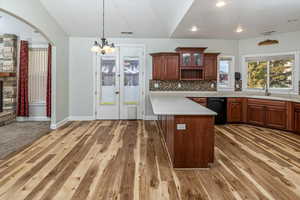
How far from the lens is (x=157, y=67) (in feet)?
21.1

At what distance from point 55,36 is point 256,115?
19.7 ft

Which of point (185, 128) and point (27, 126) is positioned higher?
point (185, 128)

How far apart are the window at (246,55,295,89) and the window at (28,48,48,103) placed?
6.59 meters

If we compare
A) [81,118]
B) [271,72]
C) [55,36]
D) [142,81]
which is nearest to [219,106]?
[271,72]

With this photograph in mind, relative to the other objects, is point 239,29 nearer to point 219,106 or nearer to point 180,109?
point 219,106

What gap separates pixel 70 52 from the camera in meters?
6.66

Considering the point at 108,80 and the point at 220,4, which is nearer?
the point at 220,4

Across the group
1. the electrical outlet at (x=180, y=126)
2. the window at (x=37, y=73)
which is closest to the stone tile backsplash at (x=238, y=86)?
the electrical outlet at (x=180, y=126)

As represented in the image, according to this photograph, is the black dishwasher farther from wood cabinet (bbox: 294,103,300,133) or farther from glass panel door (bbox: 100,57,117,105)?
glass panel door (bbox: 100,57,117,105)

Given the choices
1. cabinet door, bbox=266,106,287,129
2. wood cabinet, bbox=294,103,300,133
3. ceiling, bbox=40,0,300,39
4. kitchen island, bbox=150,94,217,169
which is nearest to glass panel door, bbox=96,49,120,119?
ceiling, bbox=40,0,300,39

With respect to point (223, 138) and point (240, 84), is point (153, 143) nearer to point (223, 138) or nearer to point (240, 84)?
point (223, 138)

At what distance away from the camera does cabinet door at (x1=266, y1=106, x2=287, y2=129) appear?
5324 mm

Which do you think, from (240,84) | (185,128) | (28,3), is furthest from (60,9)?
(240,84)

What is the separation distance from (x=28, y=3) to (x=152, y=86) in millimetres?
3951
